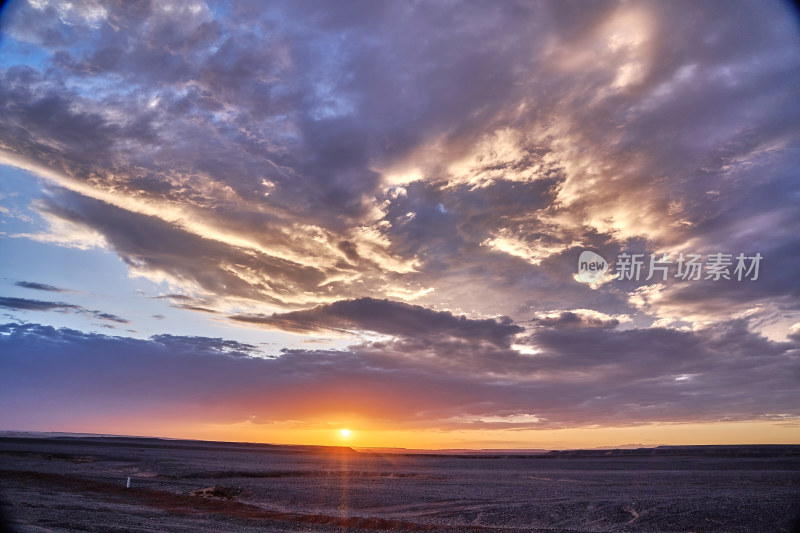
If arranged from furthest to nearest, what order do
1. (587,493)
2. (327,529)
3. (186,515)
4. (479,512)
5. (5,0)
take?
(587,493) → (479,512) → (186,515) → (327,529) → (5,0)

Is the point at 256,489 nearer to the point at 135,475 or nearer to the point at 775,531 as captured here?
the point at 135,475

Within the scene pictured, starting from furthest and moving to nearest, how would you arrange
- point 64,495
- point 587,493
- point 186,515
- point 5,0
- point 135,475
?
1. point 135,475
2. point 587,493
3. point 64,495
4. point 186,515
5. point 5,0

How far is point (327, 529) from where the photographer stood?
74.7 feet

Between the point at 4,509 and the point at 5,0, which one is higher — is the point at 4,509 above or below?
below

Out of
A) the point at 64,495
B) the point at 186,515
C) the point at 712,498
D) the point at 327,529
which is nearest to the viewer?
the point at 327,529

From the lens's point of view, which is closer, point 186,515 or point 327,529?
point 327,529

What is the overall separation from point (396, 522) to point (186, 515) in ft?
37.6

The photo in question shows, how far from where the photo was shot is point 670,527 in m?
24.6

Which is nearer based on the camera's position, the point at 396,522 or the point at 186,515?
the point at 396,522

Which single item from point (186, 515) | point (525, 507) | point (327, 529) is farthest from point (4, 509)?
point (525, 507)

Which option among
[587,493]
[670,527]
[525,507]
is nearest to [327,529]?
[525,507]

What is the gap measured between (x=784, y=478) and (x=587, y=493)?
29854 mm

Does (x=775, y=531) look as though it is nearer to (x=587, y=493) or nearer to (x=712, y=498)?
(x=712, y=498)

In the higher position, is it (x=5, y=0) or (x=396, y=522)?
(x=5, y=0)
